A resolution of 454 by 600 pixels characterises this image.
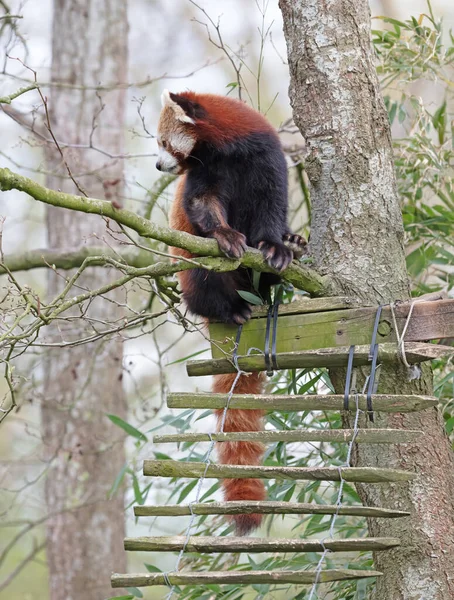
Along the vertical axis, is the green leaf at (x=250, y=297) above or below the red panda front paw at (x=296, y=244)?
below

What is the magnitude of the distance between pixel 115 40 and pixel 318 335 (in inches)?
143

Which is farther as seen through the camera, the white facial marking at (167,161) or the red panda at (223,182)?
the white facial marking at (167,161)

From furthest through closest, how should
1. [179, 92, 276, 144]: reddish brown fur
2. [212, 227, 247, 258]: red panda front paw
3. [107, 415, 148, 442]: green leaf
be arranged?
[107, 415, 148, 442]: green leaf < [179, 92, 276, 144]: reddish brown fur < [212, 227, 247, 258]: red panda front paw

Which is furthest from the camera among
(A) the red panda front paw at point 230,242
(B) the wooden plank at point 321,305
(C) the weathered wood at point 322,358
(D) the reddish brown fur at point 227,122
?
(D) the reddish brown fur at point 227,122

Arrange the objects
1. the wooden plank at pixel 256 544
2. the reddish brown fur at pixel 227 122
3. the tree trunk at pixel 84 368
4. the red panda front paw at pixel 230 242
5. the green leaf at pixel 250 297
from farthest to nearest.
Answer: the tree trunk at pixel 84 368 → the reddish brown fur at pixel 227 122 → the green leaf at pixel 250 297 → the red panda front paw at pixel 230 242 → the wooden plank at pixel 256 544

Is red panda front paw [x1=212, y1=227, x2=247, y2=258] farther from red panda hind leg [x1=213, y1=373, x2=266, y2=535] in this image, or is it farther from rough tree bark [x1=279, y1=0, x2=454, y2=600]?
red panda hind leg [x1=213, y1=373, x2=266, y2=535]

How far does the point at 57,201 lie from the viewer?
1.78 metres

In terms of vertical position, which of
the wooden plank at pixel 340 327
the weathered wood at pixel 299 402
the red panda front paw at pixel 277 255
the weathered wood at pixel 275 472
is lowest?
the weathered wood at pixel 275 472

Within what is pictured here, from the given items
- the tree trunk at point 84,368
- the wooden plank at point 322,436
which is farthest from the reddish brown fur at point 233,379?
the tree trunk at point 84,368

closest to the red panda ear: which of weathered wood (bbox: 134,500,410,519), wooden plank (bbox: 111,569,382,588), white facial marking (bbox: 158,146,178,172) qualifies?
white facial marking (bbox: 158,146,178,172)

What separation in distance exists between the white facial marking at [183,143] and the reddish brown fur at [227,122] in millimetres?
43

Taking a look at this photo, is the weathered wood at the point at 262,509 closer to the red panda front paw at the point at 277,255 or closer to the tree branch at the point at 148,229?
the tree branch at the point at 148,229

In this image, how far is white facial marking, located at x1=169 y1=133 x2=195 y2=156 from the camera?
2.95 metres

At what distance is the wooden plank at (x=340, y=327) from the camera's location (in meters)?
2.12
